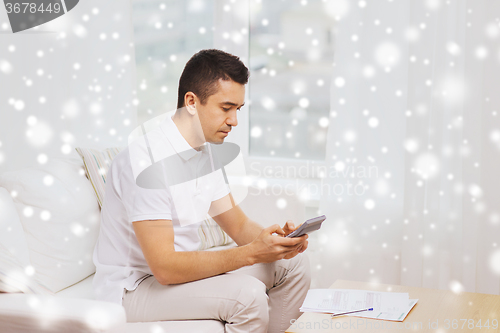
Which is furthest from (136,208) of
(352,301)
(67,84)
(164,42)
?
(164,42)

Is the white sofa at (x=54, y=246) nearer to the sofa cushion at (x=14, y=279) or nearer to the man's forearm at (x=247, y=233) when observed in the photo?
the sofa cushion at (x=14, y=279)

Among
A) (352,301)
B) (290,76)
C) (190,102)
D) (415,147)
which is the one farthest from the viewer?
(290,76)

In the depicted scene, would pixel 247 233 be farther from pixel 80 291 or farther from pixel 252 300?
pixel 80 291

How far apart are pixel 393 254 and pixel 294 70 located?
1100 mm

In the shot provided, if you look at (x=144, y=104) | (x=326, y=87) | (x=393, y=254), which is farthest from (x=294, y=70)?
(x=393, y=254)

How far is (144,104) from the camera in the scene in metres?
2.76

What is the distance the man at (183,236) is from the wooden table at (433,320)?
0.59ft

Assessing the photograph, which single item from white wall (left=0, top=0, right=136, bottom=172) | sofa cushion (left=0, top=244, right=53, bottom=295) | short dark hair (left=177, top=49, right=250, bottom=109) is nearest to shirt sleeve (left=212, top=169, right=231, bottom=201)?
short dark hair (left=177, top=49, right=250, bottom=109)

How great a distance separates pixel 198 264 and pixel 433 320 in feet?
2.20

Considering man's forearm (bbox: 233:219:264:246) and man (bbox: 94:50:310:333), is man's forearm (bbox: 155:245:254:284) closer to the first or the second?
man (bbox: 94:50:310:333)

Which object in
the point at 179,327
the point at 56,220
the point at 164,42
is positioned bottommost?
the point at 179,327

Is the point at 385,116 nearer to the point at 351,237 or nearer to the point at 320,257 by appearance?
the point at 351,237

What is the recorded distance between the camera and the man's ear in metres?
1.48

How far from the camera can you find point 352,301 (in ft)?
4.49
